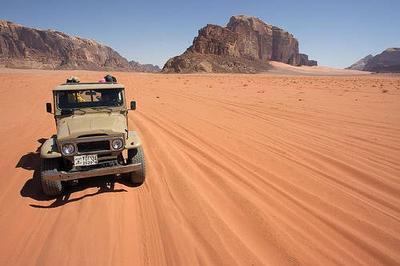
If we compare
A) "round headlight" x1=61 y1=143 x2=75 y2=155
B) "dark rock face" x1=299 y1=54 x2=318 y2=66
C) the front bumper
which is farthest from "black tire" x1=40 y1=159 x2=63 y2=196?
"dark rock face" x1=299 y1=54 x2=318 y2=66

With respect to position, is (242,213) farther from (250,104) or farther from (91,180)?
(250,104)

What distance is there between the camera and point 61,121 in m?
6.59

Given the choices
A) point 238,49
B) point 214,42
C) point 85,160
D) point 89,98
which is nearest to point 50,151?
point 85,160

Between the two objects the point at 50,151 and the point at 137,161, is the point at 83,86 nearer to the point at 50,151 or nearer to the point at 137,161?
the point at 50,151

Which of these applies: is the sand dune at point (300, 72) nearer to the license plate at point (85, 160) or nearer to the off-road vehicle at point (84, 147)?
the off-road vehicle at point (84, 147)

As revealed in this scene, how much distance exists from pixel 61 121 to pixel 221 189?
3539 mm

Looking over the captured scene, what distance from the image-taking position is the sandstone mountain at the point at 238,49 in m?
95.0

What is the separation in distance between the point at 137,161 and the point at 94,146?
0.86 meters

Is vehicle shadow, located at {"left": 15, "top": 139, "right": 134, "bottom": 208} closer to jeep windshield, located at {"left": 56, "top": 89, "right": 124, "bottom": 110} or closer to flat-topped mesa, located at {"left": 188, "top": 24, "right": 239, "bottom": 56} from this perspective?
jeep windshield, located at {"left": 56, "top": 89, "right": 124, "bottom": 110}

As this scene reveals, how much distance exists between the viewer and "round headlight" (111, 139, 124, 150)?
6023mm

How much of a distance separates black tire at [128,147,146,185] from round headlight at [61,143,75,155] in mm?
1086

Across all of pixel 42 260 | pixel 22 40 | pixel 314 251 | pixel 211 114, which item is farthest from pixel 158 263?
pixel 22 40

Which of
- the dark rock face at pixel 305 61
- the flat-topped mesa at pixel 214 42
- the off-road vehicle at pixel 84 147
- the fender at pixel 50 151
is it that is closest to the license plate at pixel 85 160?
the off-road vehicle at pixel 84 147

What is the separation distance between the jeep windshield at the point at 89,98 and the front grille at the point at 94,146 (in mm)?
1426
